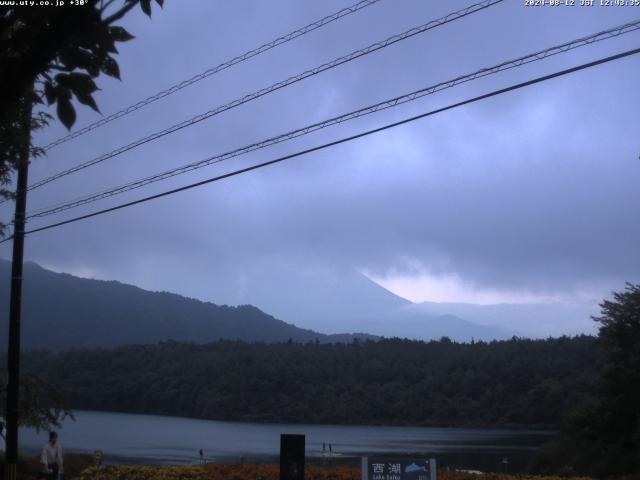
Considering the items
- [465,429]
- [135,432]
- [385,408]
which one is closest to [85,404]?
[135,432]

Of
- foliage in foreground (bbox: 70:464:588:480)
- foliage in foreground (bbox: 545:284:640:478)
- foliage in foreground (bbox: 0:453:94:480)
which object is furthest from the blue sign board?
foliage in foreground (bbox: 545:284:640:478)

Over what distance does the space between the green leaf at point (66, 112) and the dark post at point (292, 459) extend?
346 inches

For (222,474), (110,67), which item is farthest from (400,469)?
(110,67)

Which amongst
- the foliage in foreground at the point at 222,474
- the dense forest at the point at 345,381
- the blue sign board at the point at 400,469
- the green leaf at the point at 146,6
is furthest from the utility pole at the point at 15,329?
the dense forest at the point at 345,381

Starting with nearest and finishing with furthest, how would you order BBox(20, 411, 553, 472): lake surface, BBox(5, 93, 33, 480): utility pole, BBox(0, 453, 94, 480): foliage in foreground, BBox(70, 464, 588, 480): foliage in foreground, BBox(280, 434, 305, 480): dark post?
1. BBox(280, 434, 305, 480): dark post
2. BBox(5, 93, 33, 480): utility pole
3. BBox(70, 464, 588, 480): foliage in foreground
4. BBox(0, 453, 94, 480): foliage in foreground
5. BBox(20, 411, 553, 472): lake surface

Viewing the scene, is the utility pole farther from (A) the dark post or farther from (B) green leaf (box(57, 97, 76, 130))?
(B) green leaf (box(57, 97, 76, 130))

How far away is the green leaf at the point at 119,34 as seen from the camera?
459cm

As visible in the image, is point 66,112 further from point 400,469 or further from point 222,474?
point 222,474

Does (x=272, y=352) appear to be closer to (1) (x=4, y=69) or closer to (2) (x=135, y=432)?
(2) (x=135, y=432)

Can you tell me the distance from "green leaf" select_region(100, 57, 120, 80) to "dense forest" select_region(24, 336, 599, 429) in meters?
57.4

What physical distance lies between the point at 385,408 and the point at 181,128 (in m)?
67.7

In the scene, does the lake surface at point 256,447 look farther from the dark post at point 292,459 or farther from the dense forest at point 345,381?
the dark post at point 292,459

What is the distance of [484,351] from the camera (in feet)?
270

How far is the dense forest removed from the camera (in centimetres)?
6769
